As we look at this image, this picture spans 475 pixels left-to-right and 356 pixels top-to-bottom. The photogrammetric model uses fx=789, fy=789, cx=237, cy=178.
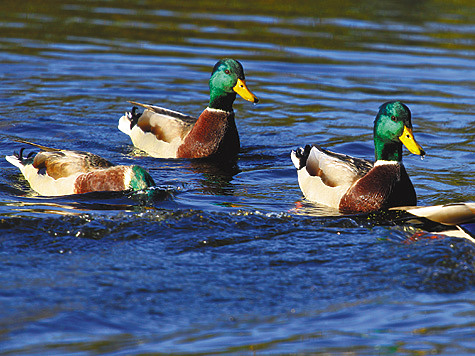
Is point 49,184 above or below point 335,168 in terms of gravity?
below

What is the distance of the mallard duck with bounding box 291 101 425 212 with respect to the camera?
7.32m

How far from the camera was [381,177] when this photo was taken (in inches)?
291

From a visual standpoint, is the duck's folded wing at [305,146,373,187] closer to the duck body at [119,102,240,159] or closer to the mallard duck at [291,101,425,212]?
the mallard duck at [291,101,425,212]

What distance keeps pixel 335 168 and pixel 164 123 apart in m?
2.97

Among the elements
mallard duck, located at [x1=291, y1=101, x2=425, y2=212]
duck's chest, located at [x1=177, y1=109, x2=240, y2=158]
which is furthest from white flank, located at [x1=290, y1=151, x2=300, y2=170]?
duck's chest, located at [x1=177, y1=109, x2=240, y2=158]

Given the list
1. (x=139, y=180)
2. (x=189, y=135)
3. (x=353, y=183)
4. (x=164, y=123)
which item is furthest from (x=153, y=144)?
(x=353, y=183)

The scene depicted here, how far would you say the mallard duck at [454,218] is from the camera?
6.55 metres

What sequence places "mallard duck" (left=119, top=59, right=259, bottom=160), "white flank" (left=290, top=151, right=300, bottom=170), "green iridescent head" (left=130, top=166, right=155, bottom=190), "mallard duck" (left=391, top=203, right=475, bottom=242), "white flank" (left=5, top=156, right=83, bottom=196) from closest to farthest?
"mallard duck" (left=391, top=203, right=475, bottom=242) < "green iridescent head" (left=130, top=166, right=155, bottom=190) < "white flank" (left=5, top=156, right=83, bottom=196) < "white flank" (left=290, top=151, right=300, bottom=170) < "mallard duck" (left=119, top=59, right=259, bottom=160)

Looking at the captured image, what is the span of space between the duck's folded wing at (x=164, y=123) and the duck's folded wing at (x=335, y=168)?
2.20 meters

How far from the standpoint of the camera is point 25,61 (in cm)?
1355

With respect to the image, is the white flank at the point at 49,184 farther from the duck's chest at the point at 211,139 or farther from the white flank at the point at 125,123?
the white flank at the point at 125,123

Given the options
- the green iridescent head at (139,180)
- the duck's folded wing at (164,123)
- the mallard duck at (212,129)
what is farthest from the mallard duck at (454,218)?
the duck's folded wing at (164,123)

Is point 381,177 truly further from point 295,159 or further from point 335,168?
point 295,159

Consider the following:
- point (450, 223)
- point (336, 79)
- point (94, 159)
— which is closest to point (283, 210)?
point (450, 223)
